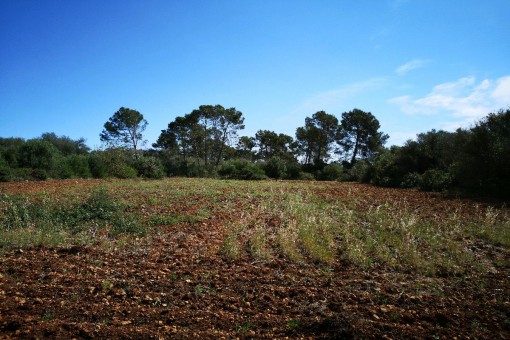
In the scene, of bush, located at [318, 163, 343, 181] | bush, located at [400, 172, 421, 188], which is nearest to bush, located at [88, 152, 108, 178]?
bush, located at [318, 163, 343, 181]

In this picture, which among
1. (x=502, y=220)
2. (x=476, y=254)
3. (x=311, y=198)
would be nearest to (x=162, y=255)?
(x=476, y=254)

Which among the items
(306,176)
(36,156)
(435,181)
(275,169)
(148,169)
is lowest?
(435,181)

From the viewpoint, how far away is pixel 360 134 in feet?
126

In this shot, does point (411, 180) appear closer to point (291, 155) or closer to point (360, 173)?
point (360, 173)

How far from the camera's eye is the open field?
3488mm

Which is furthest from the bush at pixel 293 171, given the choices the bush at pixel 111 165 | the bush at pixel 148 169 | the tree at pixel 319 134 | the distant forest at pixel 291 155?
the bush at pixel 111 165

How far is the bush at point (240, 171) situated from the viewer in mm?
29562

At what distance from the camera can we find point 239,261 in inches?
229

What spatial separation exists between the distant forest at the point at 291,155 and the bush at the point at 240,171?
0.33 feet

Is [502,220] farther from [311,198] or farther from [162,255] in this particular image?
[162,255]

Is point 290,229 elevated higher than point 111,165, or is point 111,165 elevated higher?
point 111,165

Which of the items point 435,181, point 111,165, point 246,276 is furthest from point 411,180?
point 111,165

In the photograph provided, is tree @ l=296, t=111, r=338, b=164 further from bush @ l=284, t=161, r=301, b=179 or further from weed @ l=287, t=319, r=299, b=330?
weed @ l=287, t=319, r=299, b=330

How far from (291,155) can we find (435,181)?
25.0 meters
